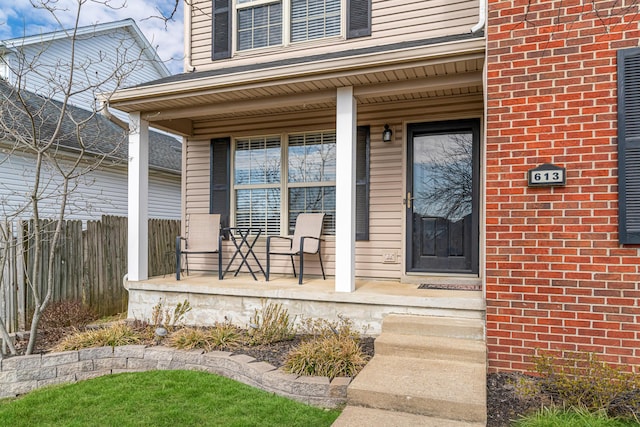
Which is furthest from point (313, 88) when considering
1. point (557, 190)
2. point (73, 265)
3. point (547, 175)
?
point (73, 265)

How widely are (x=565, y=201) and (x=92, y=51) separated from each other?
42.4ft

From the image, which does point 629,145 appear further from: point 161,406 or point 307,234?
point 161,406

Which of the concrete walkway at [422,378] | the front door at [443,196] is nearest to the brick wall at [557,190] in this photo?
the concrete walkway at [422,378]

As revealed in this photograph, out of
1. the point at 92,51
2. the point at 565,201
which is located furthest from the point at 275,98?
the point at 92,51

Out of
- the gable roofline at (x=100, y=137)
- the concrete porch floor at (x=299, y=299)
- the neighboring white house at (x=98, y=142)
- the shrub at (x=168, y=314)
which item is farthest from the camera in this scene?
the gable roofline at (x=100, y=137)

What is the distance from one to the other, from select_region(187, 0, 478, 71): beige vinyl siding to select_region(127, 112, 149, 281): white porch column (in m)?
1.82

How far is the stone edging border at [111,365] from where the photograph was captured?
11.0 feet

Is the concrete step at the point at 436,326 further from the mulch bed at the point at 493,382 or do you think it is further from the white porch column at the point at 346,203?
the white porch column at the point at 346,203

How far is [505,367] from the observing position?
311cm

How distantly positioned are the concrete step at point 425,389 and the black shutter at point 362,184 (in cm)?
224

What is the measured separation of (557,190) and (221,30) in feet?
16.1

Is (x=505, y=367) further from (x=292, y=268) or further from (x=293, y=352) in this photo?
(x=292, y=268)

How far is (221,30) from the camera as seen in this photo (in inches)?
232

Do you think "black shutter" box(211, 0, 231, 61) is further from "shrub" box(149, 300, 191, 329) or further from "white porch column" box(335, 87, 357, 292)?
"shrub" box(149, 300, 191, 329)
